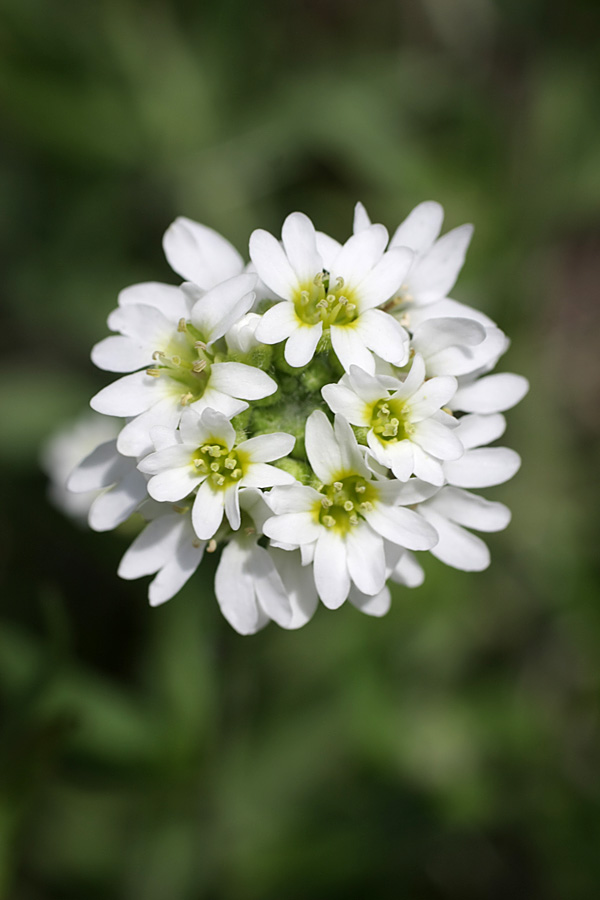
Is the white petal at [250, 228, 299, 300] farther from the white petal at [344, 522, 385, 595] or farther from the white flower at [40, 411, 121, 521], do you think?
the white flower at [40, 411, 121, 521]

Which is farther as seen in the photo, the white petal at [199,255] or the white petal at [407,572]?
the white petal at [199,255]

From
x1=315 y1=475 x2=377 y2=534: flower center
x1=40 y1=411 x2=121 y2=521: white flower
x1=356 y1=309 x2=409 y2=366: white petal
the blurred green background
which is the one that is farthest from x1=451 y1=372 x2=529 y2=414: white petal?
x1=40 y1=411 x2=121 y2=521: white flower

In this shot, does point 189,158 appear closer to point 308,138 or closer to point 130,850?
point 308,138

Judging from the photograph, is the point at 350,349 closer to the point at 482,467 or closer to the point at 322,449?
the point at 322,449

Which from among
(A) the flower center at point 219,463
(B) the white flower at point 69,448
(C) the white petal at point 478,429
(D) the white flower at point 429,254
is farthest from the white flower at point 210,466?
(B) the white flower at point 69,448

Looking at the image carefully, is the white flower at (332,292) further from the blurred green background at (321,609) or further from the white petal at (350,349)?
the blurred green background at (321,609)

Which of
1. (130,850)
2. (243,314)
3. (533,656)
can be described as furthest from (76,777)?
(243,314)

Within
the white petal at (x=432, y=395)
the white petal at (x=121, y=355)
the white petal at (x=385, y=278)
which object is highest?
the white petal at (x=385, y=278)

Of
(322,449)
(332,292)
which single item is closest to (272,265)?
(332,292)
